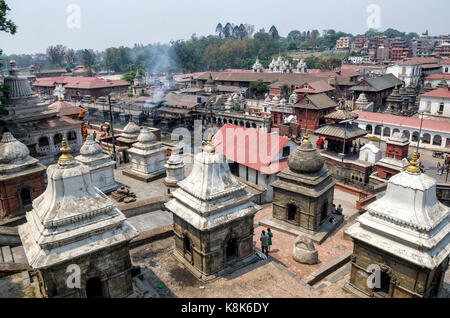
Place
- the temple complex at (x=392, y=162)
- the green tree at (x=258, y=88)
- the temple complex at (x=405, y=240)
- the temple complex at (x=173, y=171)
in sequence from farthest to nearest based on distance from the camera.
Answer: the green tree at (x=258, y=88)
the temple complex at (x=392, y=162)
the temple complex at (x=173, y=171)
the temple complex at (x=405, y=240)

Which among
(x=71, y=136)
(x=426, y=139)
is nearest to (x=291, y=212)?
(x=71, y=136)

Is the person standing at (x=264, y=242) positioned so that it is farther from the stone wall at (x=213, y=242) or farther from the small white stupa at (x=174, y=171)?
the small white stupa at (x=174, y=171)

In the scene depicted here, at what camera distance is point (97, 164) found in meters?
24.4

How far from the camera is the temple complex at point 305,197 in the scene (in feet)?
64.0

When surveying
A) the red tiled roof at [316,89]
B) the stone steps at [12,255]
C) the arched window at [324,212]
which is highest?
the red tiled roof at [316,89]

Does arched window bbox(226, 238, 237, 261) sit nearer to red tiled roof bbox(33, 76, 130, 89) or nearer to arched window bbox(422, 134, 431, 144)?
arched window bbox(422, 134, 431, 144)

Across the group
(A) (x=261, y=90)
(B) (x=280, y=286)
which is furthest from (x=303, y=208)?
(A) (x=261, y=90)

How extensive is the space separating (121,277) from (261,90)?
66.3 m

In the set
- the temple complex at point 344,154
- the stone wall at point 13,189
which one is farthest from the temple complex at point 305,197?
the stone wall at point 13,189

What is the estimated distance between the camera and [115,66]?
14588 cm

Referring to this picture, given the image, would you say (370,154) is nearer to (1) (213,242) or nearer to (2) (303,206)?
(2) (303,206)

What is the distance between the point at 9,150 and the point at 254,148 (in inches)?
650

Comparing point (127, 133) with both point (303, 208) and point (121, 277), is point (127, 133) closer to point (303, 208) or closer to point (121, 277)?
point (303, 208)

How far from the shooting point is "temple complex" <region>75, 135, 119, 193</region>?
24062 millimetres
